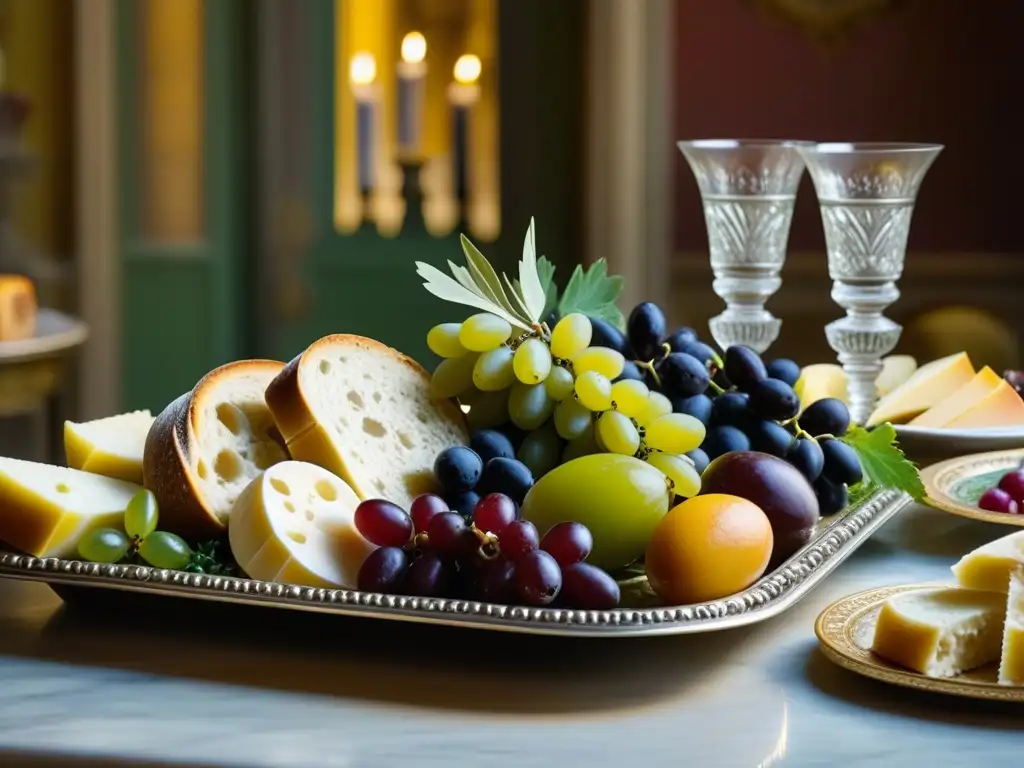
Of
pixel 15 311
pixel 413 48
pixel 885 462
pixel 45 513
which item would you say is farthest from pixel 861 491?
pixel 413 48

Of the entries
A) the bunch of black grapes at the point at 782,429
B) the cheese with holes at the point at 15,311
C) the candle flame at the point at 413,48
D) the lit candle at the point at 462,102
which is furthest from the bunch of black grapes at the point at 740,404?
the lit candle at the point at 462,102

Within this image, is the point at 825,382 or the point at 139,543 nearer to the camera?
the point at 139,543

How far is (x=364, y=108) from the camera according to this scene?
348cm

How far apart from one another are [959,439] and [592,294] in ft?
1.18

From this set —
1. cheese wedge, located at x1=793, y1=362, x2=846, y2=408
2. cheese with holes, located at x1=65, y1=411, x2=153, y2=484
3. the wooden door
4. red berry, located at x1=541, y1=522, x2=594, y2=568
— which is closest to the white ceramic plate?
cheese wedge, located at x1=793, y1=362, x2=846, y2=408

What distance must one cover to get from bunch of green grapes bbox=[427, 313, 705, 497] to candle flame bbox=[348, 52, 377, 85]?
259 centimetres

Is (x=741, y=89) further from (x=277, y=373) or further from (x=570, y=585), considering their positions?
(x=570, y=585)

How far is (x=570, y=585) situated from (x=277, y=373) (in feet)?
1.06

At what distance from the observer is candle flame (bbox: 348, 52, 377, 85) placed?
3.51 metres

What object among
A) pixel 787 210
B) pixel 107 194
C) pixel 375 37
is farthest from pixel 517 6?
pixel 787 210

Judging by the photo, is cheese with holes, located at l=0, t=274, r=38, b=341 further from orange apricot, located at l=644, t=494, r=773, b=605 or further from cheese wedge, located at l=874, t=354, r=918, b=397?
orange apricot, located at l=644, t=494, r=773, b=605

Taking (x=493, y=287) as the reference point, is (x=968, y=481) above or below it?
below

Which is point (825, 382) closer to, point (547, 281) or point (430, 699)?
point (547, 281)

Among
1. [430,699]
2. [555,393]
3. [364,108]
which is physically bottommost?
[430,699]
